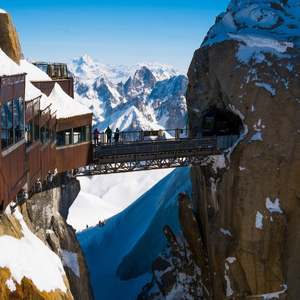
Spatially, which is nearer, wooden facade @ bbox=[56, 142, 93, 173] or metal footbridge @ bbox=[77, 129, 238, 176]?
wooden facade @ bbox=[56, 142, 93, 173]

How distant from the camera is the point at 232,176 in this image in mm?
48500

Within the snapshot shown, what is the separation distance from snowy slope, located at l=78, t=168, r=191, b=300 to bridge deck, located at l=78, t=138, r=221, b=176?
20.7 metres

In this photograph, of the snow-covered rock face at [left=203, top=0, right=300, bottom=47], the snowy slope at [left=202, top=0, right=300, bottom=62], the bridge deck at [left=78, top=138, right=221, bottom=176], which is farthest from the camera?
the snow-covered rock face at [left=203, top=0, right=300, bottom=47]

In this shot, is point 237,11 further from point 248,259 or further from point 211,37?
point 248,259

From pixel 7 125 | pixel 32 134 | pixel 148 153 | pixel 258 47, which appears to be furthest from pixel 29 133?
pixel 258 47

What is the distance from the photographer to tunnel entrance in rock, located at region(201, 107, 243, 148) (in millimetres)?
55656

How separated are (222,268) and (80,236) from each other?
1501 inches

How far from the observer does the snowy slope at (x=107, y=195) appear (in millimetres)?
101562

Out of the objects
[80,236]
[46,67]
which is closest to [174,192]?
[80,236]

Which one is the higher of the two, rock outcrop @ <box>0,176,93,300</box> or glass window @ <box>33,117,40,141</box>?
glass window @ <box>33,117,40,141</box>

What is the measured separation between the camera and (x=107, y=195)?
436ft

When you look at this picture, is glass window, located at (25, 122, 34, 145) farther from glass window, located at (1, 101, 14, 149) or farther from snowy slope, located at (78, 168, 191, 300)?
snowy slope, located at (78, 168, 191, 300)

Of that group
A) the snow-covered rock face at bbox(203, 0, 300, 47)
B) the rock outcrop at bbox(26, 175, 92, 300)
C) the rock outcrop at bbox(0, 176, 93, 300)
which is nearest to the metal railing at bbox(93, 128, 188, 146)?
the rock outcrop at bbox(0, 176, 93, 300)

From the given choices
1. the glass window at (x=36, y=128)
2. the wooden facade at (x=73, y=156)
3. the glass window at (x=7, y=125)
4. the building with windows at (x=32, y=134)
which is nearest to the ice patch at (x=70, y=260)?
the wooden facade at (x=73, y=156)
